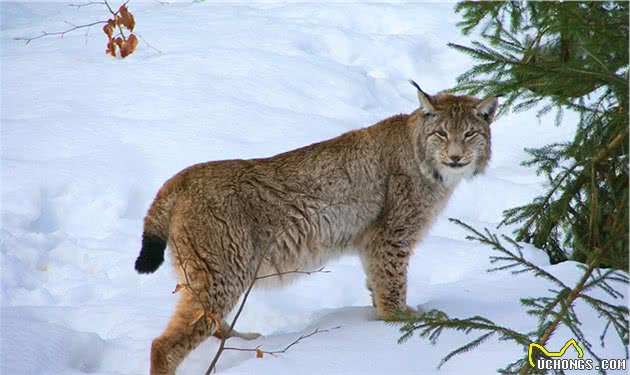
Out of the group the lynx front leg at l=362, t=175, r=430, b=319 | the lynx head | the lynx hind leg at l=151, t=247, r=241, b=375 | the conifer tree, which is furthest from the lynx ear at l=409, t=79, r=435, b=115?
the lynx hind leg at l=151, t=247, r=241, b=375

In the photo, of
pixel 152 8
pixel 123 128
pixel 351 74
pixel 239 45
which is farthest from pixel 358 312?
pixel 152 8

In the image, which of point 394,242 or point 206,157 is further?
point 206,157

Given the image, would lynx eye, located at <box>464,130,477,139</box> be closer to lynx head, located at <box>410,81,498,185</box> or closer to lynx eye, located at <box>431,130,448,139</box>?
lynx head, located at <box>410,81,498,185</box>

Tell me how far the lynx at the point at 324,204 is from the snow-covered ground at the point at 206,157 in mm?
439

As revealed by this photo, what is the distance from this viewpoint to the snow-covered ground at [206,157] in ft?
15.1

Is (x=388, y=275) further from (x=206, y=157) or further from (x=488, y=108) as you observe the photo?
(x=206, y=157)

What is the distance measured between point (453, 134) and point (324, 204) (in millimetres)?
993

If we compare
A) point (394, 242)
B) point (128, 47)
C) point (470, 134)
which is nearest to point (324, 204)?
point (394, 242)

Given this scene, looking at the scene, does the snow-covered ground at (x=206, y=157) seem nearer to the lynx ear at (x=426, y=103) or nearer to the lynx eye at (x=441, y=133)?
the lynx eye at (x=441, y=133)

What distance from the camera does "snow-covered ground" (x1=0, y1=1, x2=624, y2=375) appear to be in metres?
4.61

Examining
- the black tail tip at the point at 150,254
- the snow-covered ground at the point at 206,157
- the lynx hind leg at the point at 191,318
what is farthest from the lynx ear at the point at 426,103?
the black tail tip at the point at 150,254

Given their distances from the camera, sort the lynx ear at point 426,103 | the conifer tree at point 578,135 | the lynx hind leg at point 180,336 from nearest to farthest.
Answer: the conifer tree at point 578,135 < the lynx hind leg at point 180,336 < the lynx ear at point 426,103

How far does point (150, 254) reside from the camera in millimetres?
4645

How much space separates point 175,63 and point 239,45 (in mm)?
1059
